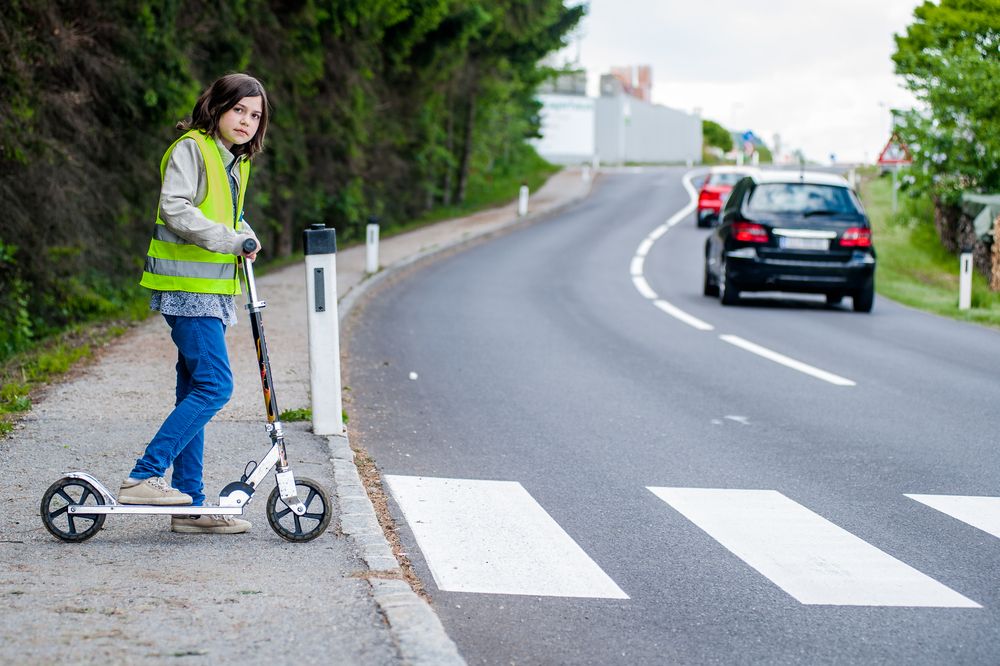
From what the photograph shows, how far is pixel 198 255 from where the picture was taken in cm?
529

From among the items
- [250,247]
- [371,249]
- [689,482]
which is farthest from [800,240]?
[250,247]

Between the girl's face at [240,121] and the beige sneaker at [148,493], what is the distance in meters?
1.38

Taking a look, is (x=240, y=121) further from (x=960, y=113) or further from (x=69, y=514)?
(x=960, y=113)

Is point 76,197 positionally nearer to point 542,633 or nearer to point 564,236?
point 542,633

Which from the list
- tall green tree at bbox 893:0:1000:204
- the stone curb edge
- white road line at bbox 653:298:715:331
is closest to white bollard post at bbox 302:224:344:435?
the stone curb edge

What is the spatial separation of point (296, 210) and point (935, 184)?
553 inches

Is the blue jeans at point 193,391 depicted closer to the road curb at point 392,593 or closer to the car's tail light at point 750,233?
the road curb at point 392,593

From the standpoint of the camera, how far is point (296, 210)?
26.4 m

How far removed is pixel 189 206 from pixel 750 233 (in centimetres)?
1297

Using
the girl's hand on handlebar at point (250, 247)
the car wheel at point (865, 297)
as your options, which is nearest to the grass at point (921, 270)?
the car wheel at point (865, 297)

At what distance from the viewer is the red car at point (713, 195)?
38938 mm

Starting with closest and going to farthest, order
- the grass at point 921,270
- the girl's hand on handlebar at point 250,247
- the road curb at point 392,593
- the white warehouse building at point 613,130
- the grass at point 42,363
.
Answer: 1. the road curb at point 392,593
2. the girl's hand on handlebar at point 250,247
3. the grass at point 42,363
4. the grass at point 921,270
5. the white warehouse building at point 613,130

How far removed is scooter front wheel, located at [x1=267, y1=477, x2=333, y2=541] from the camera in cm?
538

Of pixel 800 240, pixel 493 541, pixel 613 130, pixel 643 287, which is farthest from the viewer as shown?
pixel 613 130
